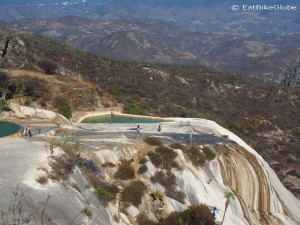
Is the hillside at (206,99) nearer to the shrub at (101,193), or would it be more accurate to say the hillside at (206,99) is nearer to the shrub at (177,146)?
the shrub at (177,146)

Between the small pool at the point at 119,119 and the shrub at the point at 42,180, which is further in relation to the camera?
the small pool at the point at 119,119

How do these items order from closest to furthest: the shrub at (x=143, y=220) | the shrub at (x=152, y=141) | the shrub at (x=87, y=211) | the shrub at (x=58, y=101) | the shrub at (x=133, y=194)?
the shrub at (x=87, y=211), the shrub at (x=143, y=220), the shrub at (x=133, y=194), the shrub at (x=152, y=141), the shrub at (x=58, y=101)

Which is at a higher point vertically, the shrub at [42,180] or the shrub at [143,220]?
the shrub at [42,180]

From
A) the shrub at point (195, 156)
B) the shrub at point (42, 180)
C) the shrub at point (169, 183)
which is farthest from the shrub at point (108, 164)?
the shrub at point (195, 156)

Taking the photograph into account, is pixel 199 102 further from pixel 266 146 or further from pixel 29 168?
pixel 29 168

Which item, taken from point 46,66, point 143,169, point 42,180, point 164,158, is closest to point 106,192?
point 42,180
